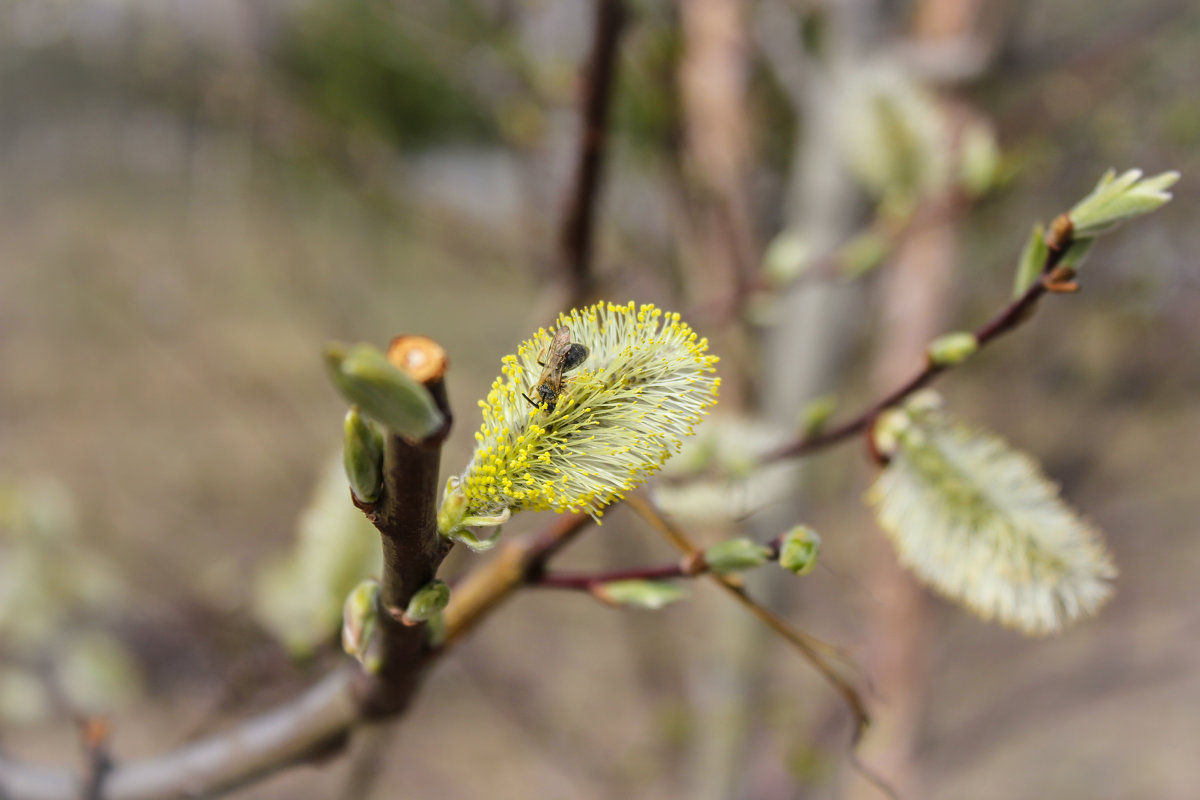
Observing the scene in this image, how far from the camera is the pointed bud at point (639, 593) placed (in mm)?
236

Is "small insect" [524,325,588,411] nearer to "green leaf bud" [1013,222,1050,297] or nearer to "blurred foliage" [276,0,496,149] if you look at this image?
"green leaf bud" [1013,222,1050,297]

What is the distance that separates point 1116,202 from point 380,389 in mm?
199

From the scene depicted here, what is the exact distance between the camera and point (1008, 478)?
0.27 m

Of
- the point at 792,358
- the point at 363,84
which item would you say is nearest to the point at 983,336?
the point at 792,358

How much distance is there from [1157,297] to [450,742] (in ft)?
5.58

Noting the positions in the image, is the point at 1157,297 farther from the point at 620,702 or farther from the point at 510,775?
the point at 510,775

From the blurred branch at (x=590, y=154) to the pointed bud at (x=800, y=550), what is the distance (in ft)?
0.96

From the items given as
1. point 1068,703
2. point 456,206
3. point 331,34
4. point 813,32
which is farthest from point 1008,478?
point 331,34

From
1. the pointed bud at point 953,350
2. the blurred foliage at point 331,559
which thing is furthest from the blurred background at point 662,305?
the pointed bud at point 953,350

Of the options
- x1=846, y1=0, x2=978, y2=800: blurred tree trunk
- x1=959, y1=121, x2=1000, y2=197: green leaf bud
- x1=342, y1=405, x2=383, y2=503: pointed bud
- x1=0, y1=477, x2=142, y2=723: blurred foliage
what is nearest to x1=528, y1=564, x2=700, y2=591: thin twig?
x1=342, y1=405, x2=383, y2=503: pointed bud

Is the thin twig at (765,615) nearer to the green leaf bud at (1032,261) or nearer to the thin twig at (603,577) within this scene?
the thin twig at (603,577)

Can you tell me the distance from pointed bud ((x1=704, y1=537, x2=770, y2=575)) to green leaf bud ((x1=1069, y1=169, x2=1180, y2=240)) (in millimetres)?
126

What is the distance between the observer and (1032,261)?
23 centimetres

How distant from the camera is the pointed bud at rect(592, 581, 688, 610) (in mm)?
236
